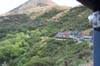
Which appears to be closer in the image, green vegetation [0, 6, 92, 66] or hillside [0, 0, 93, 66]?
green vegetation [0, 6, 92, 66]

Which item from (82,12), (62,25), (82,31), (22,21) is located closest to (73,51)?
(82,31)

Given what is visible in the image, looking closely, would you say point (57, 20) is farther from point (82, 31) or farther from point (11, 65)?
point (11, 65)

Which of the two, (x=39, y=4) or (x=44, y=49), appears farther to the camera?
(x=39, y=4)

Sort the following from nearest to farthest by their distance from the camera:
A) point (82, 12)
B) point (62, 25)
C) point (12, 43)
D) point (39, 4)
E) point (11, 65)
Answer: point (11, 65)
point (12, 43)
point (62, 25)
point (82, 12)
point (39, 4)

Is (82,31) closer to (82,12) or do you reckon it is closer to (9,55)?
(9,55)

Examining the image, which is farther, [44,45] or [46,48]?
[44,45]

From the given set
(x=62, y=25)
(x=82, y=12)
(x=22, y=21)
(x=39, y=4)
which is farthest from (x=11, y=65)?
(x=39, y=4)

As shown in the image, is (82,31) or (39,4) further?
(39,4)

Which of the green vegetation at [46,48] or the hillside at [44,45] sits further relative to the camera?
the hillside at [44,45]

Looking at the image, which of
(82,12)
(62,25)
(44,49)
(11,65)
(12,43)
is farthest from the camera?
(82,12)
